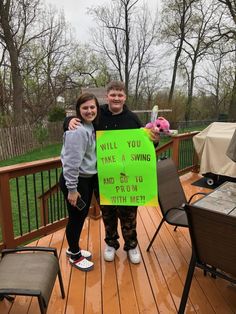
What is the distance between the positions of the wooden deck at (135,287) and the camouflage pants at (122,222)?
187 mm

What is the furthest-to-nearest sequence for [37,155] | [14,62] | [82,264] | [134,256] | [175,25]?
[175,25] < [14,62] < [37,155] < [134,256] < [82,264]

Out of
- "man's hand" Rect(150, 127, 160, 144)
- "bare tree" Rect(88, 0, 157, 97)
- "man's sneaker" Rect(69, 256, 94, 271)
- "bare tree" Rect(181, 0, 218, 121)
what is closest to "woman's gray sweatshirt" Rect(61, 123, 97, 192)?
"man's hand" Rect(150, 127, 160, 144)

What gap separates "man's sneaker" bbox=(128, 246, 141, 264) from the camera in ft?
8.90

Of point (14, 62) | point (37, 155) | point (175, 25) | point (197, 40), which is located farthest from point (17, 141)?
point (197, 40)

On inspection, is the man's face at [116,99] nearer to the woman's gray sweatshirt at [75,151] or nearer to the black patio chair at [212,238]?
the woman's gray sweatshirt at [75,151]

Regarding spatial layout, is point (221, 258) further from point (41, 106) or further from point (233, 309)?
point (41, 106)

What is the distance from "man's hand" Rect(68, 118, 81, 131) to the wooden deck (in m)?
1.30

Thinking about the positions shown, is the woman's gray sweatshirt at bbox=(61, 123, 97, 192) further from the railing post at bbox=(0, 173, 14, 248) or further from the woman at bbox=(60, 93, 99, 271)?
the railing post at bbox=(0, 173, 14, 248)

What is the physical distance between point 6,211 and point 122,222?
107 cm

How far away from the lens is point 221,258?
5.91 feet

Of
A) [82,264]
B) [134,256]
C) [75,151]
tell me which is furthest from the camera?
[134,256]

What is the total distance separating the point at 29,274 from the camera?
1.86 m

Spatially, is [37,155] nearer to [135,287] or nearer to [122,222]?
[122,222]

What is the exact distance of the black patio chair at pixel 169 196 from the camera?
2.80 meters
